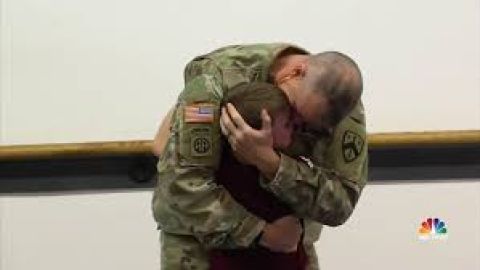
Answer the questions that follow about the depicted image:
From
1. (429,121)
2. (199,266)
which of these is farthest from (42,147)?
(429,121)

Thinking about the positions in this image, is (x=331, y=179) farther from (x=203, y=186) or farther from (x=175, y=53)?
(x=175, y=53)

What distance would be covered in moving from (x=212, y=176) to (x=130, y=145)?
0.69 metres

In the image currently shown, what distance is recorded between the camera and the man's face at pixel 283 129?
34.8 inches

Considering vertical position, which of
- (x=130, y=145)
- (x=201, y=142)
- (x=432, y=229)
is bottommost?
(x=432, y=229)

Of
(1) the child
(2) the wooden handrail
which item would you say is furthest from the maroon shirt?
(2) the wooden handrail

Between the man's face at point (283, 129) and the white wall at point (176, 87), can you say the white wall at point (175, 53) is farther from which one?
the man's face at point (283, 129)

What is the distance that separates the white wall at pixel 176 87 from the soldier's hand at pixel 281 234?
0.72 m

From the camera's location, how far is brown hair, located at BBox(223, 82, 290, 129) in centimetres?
87

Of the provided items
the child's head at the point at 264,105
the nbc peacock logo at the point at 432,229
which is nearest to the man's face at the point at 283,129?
the child's head at the point at 264,105

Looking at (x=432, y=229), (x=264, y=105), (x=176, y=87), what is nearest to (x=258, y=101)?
(x=264, y=105)

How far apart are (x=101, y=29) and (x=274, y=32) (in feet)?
1.32

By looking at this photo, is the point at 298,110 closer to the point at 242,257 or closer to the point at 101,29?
the point at 242,257

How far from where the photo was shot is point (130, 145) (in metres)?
1.59

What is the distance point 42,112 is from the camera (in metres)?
1.65
